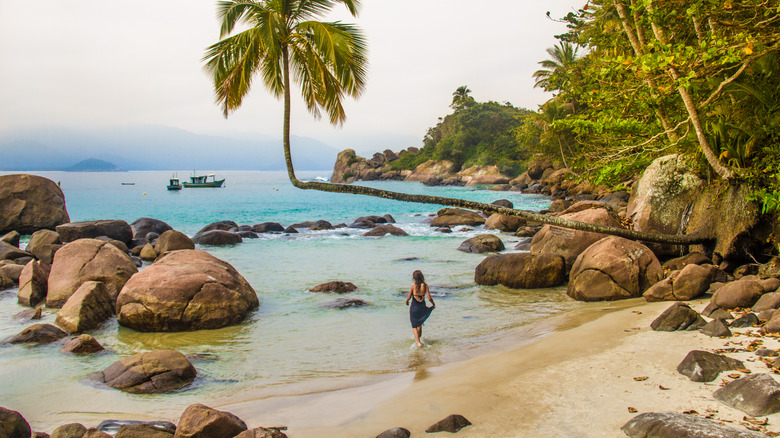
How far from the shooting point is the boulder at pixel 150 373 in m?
5.98

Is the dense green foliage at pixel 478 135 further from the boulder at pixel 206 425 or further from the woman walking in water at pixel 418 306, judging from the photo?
the boulder at pixel 206 425

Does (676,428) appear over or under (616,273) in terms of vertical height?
under

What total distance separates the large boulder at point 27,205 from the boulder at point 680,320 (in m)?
24.3

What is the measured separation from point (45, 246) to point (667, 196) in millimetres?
17847

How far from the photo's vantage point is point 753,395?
13.1ft

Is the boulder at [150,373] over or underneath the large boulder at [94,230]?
underneath

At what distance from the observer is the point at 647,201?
1202cm

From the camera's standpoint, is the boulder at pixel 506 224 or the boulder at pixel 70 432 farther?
the boulder at pixel 506 224

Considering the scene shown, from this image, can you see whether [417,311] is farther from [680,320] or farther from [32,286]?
[32,286]

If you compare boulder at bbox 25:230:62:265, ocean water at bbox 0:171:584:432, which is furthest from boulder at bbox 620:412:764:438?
boulder at bbox 25:230:62:265

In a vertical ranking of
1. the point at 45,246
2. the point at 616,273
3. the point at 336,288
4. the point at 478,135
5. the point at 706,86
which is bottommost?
the point at 336,288

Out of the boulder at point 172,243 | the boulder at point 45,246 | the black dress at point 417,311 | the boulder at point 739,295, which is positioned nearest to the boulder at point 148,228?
the boulder at point 172,243

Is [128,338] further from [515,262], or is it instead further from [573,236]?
[573,236]

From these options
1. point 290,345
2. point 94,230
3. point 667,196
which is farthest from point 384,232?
point 290,345
